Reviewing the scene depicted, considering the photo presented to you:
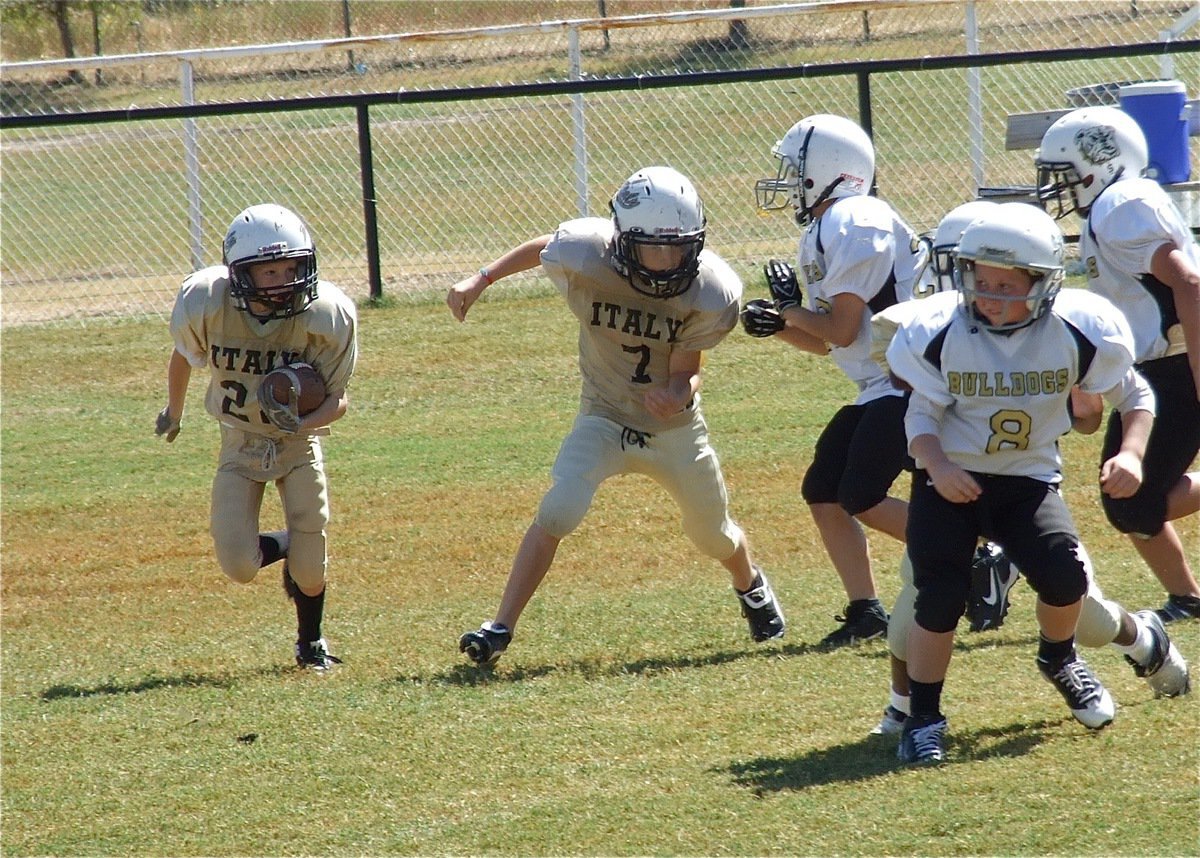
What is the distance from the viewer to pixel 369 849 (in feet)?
13.2

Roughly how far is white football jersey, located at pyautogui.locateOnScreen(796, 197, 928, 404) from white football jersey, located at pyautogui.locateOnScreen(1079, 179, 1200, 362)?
61 centimetres

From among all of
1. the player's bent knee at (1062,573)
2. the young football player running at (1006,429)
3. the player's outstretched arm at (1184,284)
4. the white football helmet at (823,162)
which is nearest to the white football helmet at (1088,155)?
the player's outstretched arm at (1184,284)

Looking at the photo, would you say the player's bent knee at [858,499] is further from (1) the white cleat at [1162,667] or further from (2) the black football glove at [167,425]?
(2) the black football glove at [167,425]

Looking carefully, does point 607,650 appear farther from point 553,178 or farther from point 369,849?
point 553,178

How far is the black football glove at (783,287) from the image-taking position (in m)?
5.46

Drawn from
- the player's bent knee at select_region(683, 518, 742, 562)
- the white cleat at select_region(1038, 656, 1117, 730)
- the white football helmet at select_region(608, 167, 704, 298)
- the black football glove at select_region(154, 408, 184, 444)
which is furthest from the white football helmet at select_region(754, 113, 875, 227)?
the black football glove at select_region(154, 408, 184, 444)

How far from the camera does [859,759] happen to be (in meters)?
4.43

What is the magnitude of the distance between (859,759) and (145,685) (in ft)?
8.98

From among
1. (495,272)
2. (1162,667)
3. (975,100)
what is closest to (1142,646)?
(1162,667)

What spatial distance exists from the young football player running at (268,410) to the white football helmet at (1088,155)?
259cm

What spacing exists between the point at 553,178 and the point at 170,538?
331 inches

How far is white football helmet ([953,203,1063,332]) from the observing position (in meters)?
4.13

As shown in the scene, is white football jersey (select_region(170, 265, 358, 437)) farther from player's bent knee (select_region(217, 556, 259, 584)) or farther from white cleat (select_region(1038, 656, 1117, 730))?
white cleat (select_region(1038, 656, 1117, 730))

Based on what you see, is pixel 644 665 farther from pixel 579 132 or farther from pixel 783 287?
pixel 579 132
